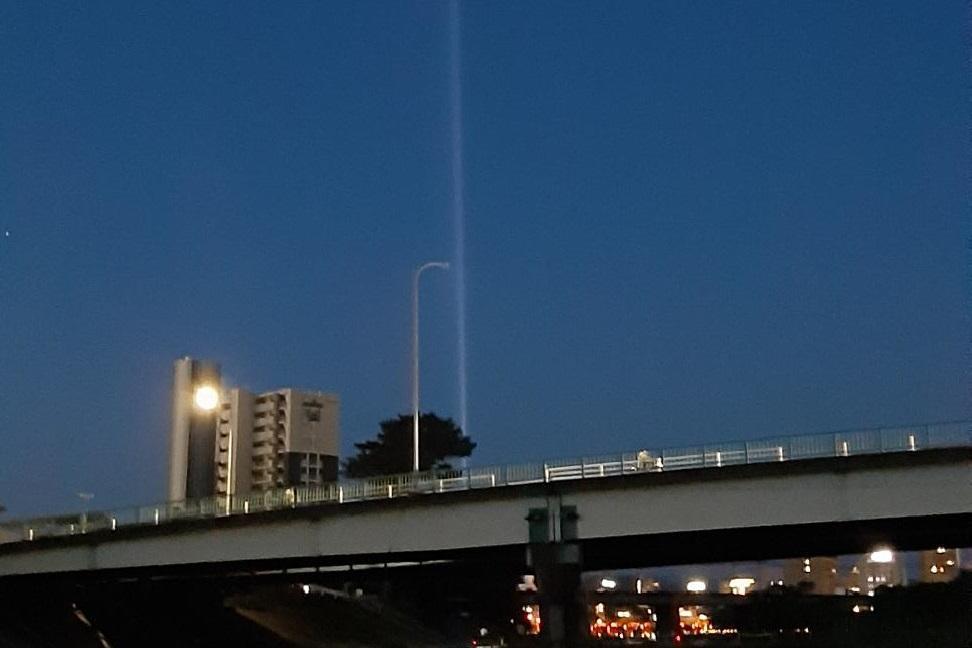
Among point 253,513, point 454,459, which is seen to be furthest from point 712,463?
point 454,459

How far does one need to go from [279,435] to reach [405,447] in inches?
617

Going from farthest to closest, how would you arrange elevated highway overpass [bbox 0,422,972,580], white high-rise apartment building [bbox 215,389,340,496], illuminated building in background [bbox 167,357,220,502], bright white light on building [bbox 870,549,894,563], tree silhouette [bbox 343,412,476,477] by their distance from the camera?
tree silhouette [bbox 343,412,476,477], white high-rise apartment building [bbox 215,389,340,496], illuminated building in background [bbox 167,357,220,502], bright white light on building [bbox 870,549,894,563], elevated highway overpass [bbox 0,422,972,580]

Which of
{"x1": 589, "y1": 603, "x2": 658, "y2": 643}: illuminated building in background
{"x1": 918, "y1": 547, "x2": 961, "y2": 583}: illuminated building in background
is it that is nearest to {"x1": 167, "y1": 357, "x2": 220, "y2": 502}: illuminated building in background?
{"x1": 589, "y1": 603, "x2": 658, "y2": 643}: illuminated building in background

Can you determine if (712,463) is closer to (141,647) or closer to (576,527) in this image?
(576,527)

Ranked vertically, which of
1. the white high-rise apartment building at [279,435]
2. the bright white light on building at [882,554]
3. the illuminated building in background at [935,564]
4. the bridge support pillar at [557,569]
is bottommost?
the bridge support pillar at [557,569]

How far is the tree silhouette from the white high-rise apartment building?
8458mm

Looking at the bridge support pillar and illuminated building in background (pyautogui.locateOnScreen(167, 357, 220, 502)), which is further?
illuminated building in background (pyautogui.locateOnScreen(167, 357, 220, 502))

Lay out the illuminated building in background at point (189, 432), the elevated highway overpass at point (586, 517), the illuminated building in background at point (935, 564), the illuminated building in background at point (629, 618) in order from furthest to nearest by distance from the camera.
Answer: the illuminated building in background at point (629, 618) → the illuminated building in background at point (935, 564) → the illuminated building in background at point (189, 432) → the elevated highway overpass at point (586, 517)

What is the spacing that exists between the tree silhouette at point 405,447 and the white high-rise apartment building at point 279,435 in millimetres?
8458

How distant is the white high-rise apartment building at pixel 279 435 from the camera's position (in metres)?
104

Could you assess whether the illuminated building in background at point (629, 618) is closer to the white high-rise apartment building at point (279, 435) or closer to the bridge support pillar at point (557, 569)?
the white high-rise apartment building at point (279, 435)

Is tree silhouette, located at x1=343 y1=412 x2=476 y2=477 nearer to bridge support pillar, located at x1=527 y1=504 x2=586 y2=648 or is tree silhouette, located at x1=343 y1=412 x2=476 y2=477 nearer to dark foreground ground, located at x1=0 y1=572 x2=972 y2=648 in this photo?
dark foreground ground, located at x1=0 y1=572 x2=972 y2=648

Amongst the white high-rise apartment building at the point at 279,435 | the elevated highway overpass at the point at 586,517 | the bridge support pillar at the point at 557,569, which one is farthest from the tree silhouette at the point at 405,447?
the bridge support pillar at the point at 557,569

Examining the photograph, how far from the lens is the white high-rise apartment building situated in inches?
4112
